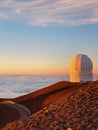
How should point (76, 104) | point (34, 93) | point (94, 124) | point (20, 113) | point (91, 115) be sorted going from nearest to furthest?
point (94, 124) < point (91, 115) < point (76, 104) < point (20, 113) < point (34, 93)

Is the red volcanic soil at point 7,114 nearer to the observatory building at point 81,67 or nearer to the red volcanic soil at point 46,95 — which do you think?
the red volcanic soil at point 46,95

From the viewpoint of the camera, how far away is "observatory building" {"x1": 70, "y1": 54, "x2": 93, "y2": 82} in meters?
94.2

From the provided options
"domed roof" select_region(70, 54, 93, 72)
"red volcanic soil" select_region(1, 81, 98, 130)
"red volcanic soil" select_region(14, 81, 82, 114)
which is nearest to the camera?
"red volcanic soil" select_region(1, 81, 98, 130)

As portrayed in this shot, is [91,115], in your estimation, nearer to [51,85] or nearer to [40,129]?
[40,129]

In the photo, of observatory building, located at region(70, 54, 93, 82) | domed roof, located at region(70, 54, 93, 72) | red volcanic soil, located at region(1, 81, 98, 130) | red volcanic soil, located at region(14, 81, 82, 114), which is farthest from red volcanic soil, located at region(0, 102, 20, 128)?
observatory building, located at region(70, 54, 93, 82)

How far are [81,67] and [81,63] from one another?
3.71ft

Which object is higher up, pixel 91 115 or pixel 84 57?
pixel 84 57

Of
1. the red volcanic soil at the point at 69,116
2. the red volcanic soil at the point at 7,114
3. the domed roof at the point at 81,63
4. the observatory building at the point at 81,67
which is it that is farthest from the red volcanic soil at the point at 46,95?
the red volcanic soil at the point at 69,116

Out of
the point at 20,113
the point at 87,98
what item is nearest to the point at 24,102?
the point at 20,113

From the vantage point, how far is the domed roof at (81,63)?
94.2 m

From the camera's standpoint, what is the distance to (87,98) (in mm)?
31922

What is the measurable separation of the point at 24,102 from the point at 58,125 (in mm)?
44064

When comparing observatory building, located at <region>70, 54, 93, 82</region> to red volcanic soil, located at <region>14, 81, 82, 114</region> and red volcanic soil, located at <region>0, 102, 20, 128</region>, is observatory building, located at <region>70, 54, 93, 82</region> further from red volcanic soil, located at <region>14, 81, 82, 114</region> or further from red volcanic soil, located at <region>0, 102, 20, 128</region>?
red volcanic soil, located at <region>0, 102, 20, 128</region>

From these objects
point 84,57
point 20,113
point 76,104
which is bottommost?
point 20,113
